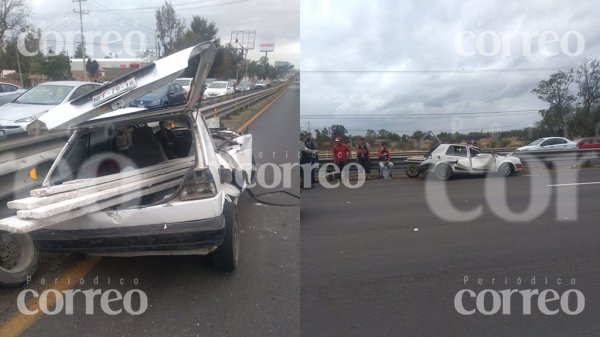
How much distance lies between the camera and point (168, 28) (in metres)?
12.3

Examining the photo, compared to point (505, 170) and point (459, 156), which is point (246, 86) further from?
point (505, 170)

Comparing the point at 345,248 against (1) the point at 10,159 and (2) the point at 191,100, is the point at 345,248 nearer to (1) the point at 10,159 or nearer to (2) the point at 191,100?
(2) the point at 191,100

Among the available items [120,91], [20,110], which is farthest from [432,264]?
[20,110]

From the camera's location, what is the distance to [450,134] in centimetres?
660

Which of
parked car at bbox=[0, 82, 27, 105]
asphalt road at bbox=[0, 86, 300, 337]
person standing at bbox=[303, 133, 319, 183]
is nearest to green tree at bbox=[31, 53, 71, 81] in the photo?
parked car at bbox=[0, 82, 27, 105]

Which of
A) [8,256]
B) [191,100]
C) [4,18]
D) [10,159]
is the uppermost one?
Answer: [4,18]

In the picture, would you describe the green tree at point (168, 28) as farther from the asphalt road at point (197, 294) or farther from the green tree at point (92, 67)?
the asphalt road at point (197, 294)

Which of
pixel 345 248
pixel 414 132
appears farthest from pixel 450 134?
pixel 345 248

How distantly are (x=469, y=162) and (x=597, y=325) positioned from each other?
277 inches

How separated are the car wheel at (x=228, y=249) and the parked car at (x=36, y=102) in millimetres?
6283

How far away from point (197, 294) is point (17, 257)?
5.09 feet

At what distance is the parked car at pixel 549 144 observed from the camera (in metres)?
7.24

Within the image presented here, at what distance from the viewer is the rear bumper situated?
11.7ft

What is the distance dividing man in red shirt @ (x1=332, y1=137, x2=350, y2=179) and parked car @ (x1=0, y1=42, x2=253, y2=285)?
1.28 meters
